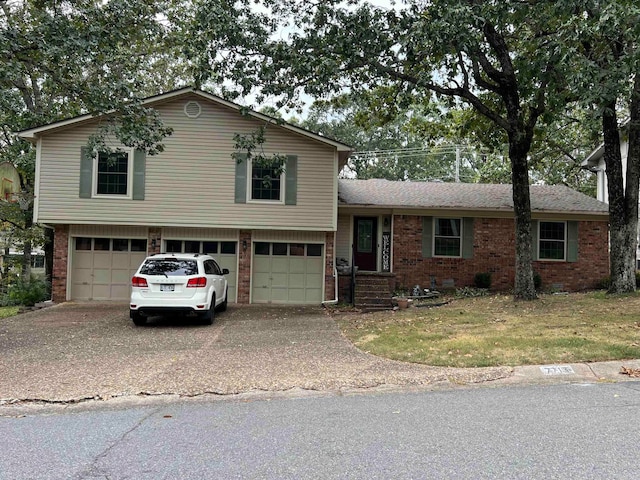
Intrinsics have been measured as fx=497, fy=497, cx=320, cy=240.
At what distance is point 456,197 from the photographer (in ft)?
60.5

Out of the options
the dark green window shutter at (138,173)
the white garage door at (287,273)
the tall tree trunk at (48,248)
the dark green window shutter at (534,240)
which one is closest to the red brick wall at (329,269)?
the white garage door at (287,273)

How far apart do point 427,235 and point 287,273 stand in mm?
5215

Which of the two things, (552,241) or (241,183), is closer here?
(241,183)

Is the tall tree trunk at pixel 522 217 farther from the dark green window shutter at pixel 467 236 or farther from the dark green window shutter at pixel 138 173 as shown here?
the dark green window shutter at pixel 138 173

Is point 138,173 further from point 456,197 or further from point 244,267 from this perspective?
point 456,197

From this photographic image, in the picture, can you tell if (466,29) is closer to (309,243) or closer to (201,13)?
(201,13)

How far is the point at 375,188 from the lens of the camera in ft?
64.5

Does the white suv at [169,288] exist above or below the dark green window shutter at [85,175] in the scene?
below

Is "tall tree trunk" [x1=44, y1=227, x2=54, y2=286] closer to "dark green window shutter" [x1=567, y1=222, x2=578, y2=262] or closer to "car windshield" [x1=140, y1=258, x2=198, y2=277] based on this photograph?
"car windshield" [x1=140, y1=258, x2=198, y2=277]

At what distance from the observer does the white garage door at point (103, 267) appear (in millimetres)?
15680

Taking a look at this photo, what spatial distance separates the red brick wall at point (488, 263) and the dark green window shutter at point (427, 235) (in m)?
0.15

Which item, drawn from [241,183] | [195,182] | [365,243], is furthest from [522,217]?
[195,182]

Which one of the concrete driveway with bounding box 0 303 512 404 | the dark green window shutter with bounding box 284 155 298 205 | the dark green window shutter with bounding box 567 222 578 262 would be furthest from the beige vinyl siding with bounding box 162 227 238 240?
the dark green window shutter with bounding box 567 222 578 262

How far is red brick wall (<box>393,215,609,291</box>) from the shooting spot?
17.4 m
